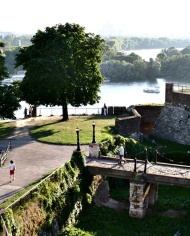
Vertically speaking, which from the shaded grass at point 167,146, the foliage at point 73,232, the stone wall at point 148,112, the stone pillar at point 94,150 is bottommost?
the foliage at point 73,232

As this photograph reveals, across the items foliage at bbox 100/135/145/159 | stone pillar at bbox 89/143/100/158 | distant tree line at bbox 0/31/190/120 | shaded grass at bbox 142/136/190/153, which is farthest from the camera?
shaded grass at bbox 142/136/190/153

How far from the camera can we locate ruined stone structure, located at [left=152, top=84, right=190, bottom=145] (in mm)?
35938

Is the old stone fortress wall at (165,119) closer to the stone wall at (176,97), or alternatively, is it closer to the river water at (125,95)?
the stone wall at (176,97)

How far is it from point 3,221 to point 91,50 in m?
21.5

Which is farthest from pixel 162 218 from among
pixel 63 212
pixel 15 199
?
pixel 15 199

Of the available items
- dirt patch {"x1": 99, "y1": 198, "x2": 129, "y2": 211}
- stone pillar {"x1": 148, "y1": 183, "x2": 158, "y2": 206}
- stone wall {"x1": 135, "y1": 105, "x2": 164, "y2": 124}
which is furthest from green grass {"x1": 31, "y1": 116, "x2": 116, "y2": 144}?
stone pillar {"x1": 148, "y1": 183, "x2": 158, "y2": 206}

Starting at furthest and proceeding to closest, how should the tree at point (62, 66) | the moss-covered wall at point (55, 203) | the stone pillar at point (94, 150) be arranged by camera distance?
the tree at point (62, 66) → the stone pillar at point (94, 150) → the moss-covered wall at point (55, 203)

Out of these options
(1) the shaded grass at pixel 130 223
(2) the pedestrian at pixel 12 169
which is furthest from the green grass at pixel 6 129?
(1) the shaded grass at pixel 130 223

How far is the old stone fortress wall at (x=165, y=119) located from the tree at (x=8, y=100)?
817 cm

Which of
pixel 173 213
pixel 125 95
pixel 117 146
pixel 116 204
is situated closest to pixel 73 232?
pixel 116 204

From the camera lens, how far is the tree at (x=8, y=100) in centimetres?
3019

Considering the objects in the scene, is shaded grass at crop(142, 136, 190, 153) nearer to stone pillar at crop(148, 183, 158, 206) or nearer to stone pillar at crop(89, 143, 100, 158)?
stone pillar at crop(148, 183, 158, 206)

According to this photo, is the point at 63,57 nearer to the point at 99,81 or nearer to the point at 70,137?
the point at 99,81

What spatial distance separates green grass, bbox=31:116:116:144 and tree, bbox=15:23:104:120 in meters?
1.73
